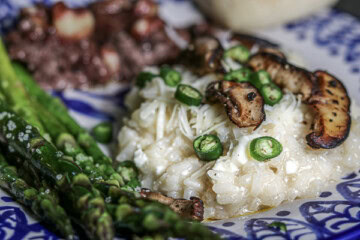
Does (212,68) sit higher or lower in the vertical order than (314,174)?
higher

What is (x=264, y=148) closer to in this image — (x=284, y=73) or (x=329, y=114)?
(x=329, y=114)

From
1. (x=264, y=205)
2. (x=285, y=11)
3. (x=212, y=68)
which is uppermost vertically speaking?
(x=285, y=11)

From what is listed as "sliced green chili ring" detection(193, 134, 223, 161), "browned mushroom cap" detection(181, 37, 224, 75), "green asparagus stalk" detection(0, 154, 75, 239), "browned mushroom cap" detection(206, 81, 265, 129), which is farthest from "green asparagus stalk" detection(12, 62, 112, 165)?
"browned mushroom cap" detection(181, 37, 224, 75)

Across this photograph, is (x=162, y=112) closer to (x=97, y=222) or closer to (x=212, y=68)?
(x=212, y=68)

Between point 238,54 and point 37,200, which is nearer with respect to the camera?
point 37,200

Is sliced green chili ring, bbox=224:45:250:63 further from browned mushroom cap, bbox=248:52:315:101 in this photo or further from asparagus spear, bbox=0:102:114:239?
asparagus spear, bbox=0:102:114:239

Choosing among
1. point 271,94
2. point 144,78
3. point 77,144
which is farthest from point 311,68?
point 77,144

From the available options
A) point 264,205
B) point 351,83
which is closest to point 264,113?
point 264,205

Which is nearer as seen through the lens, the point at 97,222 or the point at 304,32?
the point at 97,222
